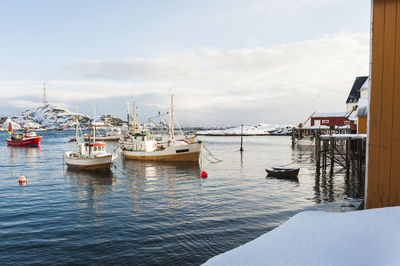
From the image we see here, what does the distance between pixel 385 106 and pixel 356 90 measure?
227 feet

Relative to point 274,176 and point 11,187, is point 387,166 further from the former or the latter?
point 11,187

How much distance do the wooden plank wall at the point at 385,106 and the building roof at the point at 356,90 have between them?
66755 mm

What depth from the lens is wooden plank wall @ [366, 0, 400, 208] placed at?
7328 millimetres

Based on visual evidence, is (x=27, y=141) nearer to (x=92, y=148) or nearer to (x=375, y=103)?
(x=92, y=148)

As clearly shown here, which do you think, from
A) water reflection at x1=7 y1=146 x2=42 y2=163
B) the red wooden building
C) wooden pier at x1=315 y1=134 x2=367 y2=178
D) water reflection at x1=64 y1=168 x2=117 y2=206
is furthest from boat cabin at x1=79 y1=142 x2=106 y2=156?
the red wooden building

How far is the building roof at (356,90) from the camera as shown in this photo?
218ft

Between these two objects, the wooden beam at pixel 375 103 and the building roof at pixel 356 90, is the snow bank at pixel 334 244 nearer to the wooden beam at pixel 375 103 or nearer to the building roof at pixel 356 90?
the wooden beam at pixel 375 103

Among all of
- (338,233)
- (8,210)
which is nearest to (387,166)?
(338,233)

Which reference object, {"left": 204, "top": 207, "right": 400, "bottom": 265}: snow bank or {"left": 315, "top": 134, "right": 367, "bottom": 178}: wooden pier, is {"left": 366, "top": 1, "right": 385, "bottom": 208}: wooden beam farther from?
{"left": 315, "top": 134, "right": 367, "bottom": 178}: wooden pier

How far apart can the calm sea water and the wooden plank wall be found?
18.8ft

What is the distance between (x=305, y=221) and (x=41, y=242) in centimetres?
1084

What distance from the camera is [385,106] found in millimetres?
7461

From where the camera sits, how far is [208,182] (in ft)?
82.3

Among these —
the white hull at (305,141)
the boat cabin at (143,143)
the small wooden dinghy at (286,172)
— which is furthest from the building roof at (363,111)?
the white hull at (305,141)
